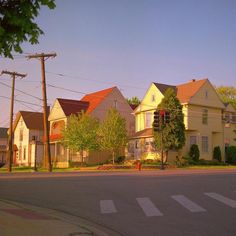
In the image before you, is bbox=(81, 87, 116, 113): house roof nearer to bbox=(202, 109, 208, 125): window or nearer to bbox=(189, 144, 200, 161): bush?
bbox=(202, 109, 208, 125): window

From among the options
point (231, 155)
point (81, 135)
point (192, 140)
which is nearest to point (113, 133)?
point (81, 135)

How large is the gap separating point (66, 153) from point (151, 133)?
11.7 meters

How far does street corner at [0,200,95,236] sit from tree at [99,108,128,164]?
3751cm

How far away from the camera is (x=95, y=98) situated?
6397cm

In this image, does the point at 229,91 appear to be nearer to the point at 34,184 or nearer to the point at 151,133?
the point at 151,133

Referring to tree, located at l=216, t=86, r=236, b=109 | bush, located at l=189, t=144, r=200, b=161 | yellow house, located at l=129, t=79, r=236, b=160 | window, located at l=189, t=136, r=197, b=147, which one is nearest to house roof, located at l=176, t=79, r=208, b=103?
yellow house, located at l=129, t=79, r=236, b=160

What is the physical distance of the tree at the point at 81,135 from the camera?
171ft

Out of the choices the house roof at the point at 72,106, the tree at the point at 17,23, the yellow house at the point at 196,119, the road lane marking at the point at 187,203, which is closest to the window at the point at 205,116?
the yellow house at the point at 196,119

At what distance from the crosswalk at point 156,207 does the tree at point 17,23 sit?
6.07m

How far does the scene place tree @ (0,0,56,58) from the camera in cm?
910

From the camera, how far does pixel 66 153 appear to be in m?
59.2

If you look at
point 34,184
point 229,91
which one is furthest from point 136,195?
point 229,91

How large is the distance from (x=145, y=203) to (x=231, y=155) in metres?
42.0

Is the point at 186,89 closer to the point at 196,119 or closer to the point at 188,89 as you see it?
the point at 188,89
